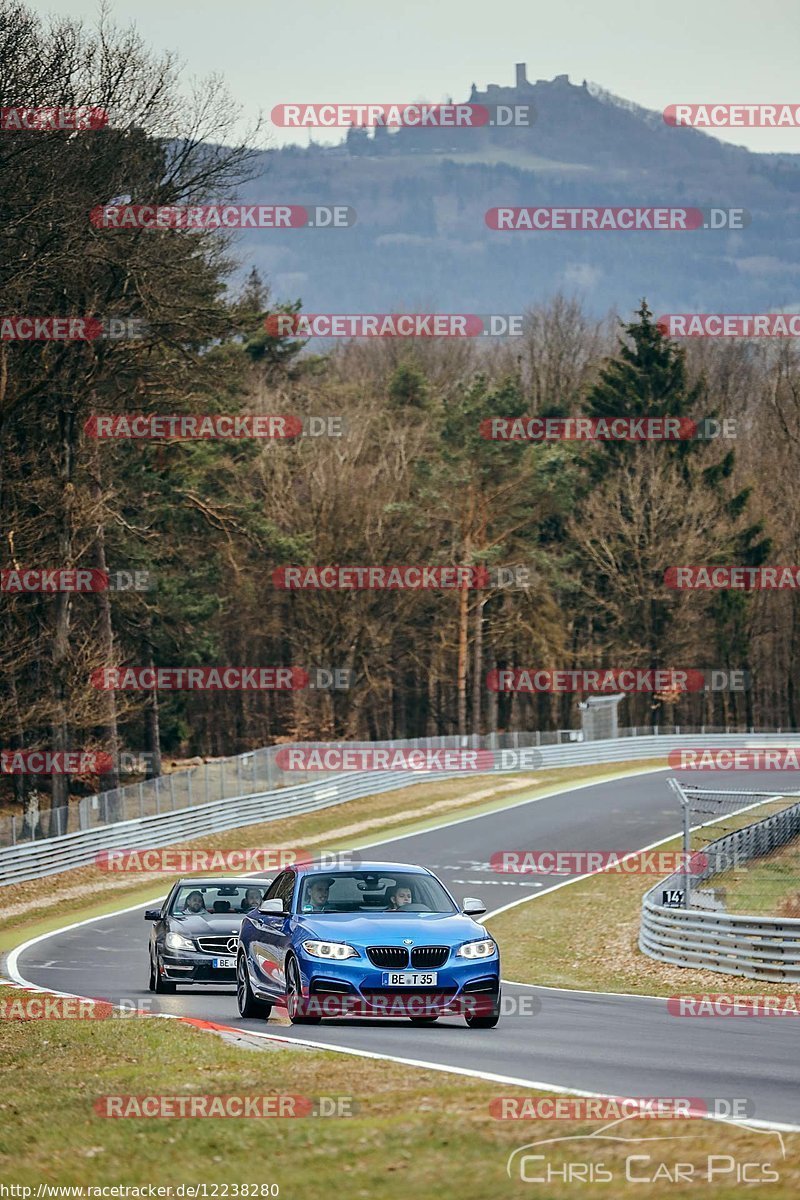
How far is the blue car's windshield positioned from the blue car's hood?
0.67ft

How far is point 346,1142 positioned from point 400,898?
6.65 metres

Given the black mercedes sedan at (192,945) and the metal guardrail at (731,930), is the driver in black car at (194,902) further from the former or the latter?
the metal guardrail at (731,930)

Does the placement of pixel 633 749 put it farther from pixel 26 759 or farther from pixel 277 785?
pixel 26 759

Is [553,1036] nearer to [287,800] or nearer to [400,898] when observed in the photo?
[400,898]

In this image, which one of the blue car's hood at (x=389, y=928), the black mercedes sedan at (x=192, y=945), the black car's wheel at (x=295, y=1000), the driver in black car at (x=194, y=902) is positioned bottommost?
the black mercedes sedan at (x=192, y=945)

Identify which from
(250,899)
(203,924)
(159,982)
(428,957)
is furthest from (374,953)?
(250,899)

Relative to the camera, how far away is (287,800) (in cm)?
4991

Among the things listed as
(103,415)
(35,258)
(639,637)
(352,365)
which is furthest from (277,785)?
(352,365)

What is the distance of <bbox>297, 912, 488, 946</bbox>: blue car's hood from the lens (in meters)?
14.0

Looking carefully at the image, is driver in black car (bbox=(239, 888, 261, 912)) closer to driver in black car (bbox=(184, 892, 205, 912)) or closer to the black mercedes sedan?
the black mercedes sedan

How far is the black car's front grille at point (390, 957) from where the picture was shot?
547 inches

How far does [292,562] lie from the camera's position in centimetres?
6544

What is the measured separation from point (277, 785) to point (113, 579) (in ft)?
25.7

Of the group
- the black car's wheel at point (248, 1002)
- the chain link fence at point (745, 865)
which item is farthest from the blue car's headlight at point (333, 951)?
the chain link fence at point (745, 865)
